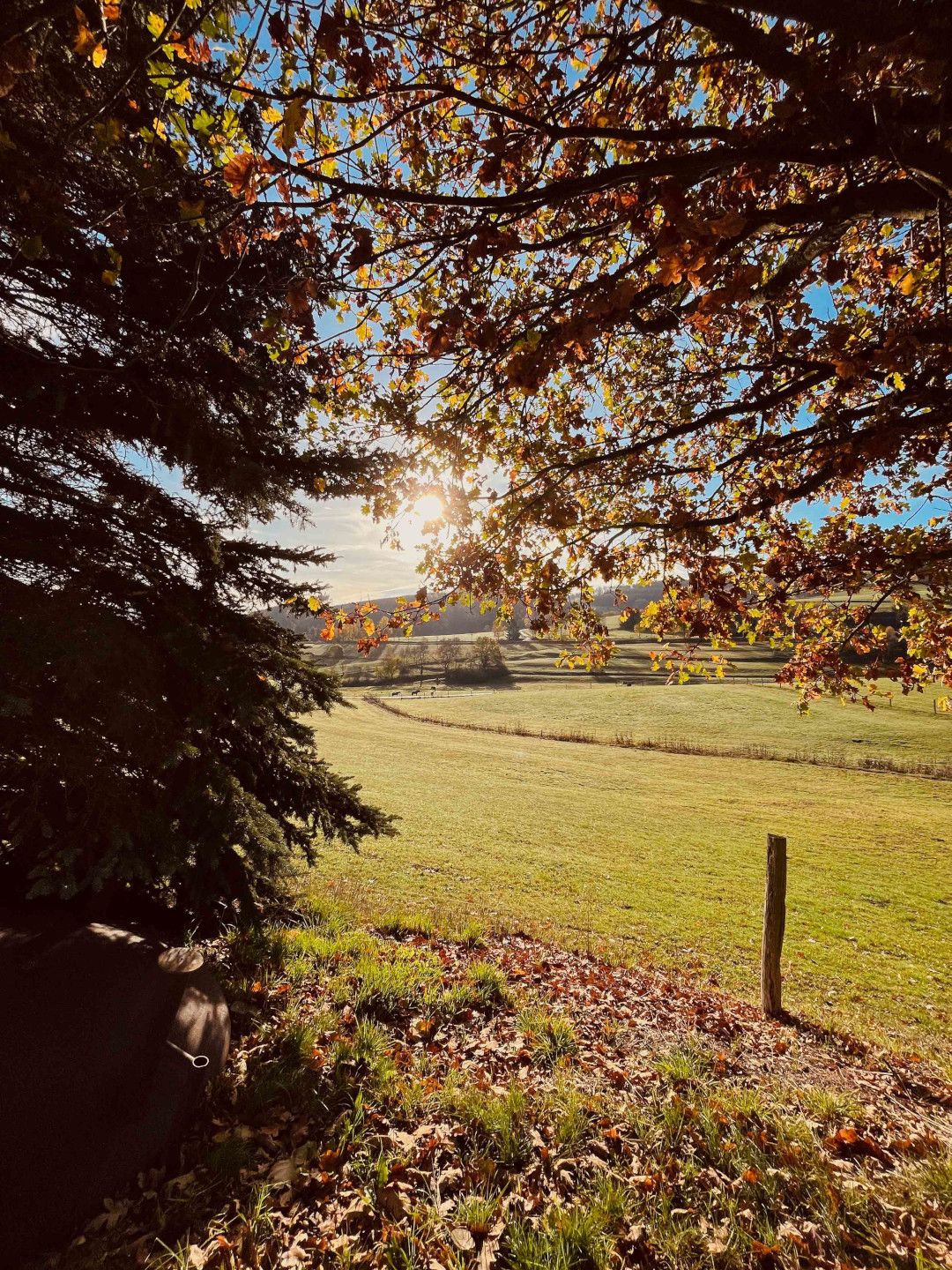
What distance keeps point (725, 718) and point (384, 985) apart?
48.0 m

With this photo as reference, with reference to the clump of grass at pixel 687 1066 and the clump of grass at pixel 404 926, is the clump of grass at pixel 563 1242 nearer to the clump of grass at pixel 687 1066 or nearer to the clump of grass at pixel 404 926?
the clump of grass at pixel 687 1066

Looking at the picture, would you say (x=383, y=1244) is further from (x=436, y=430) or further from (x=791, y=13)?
(x=791, y=13)

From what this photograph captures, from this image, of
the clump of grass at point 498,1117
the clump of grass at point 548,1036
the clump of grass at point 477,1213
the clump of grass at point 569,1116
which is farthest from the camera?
the clump of grass at point 548,1036

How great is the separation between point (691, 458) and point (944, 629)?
484 centimetres

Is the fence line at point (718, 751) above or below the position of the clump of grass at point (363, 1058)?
below

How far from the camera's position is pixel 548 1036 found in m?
5.16

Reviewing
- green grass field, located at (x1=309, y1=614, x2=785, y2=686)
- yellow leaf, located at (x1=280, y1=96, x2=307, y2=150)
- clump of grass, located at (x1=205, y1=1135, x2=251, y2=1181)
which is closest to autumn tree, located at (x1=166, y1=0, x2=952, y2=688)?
yellow leaf, located at (x1=280, y1=96, x2=307, y2=150)

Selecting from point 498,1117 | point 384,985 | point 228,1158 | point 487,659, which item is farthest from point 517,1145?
point 487,659

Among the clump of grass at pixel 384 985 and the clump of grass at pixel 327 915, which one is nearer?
the clump of grass at pixel 384 985

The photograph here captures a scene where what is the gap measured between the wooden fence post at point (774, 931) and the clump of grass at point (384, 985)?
493 centimetres

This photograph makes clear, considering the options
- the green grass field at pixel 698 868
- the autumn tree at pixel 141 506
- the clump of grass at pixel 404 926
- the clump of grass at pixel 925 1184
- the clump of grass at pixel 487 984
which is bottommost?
the green grass field at pixel 698 868

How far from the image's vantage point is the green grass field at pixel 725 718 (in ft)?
121

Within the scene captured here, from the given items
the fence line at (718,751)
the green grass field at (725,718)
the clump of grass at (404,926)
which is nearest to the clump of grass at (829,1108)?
the clump of grass at (404,926)

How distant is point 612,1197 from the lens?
3.16 metres
